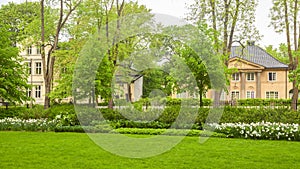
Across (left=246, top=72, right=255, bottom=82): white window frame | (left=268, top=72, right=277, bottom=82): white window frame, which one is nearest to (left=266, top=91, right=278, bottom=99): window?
(left=268, top=72, right=277, bottom=82): white window frame

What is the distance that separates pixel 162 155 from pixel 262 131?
18.7ft

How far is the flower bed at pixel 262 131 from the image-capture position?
14875 mm

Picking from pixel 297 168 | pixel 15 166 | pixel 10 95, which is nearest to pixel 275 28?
pixel 10 95

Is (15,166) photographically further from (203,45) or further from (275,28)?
(275,28)

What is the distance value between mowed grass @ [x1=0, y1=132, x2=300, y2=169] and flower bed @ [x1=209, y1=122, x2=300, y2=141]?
89 centimetres

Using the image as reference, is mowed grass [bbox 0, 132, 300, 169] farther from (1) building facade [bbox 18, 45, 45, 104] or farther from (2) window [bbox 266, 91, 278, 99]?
(2) window [bbox 266, 91, 278, 99]

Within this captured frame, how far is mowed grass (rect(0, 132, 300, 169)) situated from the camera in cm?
A: 957

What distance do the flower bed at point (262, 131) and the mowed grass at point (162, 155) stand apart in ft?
2.93

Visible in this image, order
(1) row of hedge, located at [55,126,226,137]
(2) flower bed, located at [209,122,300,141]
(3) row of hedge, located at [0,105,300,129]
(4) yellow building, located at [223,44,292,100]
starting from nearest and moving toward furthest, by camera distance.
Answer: (2) flower bed, located at [209,122,300,141] < (1) row of hedge, located at [55,126,226,137] < (3) row of hedge, located at [0,105,300,129] < (4) yellow building, located at [223,44,292,100]

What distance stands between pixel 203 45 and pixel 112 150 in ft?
30.4

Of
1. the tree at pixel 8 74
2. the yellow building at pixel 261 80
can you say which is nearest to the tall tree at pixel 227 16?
the tree at pixel 8 74

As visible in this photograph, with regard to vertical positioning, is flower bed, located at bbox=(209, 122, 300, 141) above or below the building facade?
below

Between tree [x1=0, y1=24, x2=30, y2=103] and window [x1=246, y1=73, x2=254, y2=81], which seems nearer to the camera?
tree [x1=0, y1=24, x2=30, y2=103]

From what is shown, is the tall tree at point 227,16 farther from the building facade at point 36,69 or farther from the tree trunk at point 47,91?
the building facade at point 36,69
